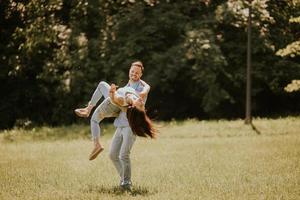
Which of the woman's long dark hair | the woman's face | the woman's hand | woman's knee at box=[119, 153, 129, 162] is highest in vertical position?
the woman's hand

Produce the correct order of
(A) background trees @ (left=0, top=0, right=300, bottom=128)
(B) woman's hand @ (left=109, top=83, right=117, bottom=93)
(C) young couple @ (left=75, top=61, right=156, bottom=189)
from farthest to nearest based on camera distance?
(A) background trees @ (left=0, top=0, right=300, bottom=128)
(C) young couple @ (left=75, top=61, right=156, bottom=189)
(B) woman's hand @ (left=109, top=83, right=117, bottom=93)

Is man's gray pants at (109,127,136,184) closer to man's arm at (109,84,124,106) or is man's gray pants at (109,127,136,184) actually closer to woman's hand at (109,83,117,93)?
man's arm at (109,84,124,106)

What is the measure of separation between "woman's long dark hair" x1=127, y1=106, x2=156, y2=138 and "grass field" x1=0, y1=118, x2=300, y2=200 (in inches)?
12.4

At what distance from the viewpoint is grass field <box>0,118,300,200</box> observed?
9.57 metres

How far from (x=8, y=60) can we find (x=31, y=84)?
2196 mm

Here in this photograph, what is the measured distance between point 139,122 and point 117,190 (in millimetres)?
1407

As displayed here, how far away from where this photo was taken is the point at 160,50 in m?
27.1

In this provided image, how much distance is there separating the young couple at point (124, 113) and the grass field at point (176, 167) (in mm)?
447

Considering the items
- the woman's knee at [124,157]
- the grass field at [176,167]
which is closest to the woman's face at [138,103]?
the grass field at [176,167]

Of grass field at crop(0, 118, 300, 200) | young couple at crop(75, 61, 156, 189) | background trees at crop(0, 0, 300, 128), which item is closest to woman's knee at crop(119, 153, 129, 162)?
young couple at crop(75, 61, 156, 189)

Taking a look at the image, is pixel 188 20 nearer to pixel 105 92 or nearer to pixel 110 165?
pixel 110 165

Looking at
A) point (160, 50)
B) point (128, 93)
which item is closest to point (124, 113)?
point (128, 93)

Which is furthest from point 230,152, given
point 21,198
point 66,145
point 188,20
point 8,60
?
point 8,60

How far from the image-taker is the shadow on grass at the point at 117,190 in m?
9.55
